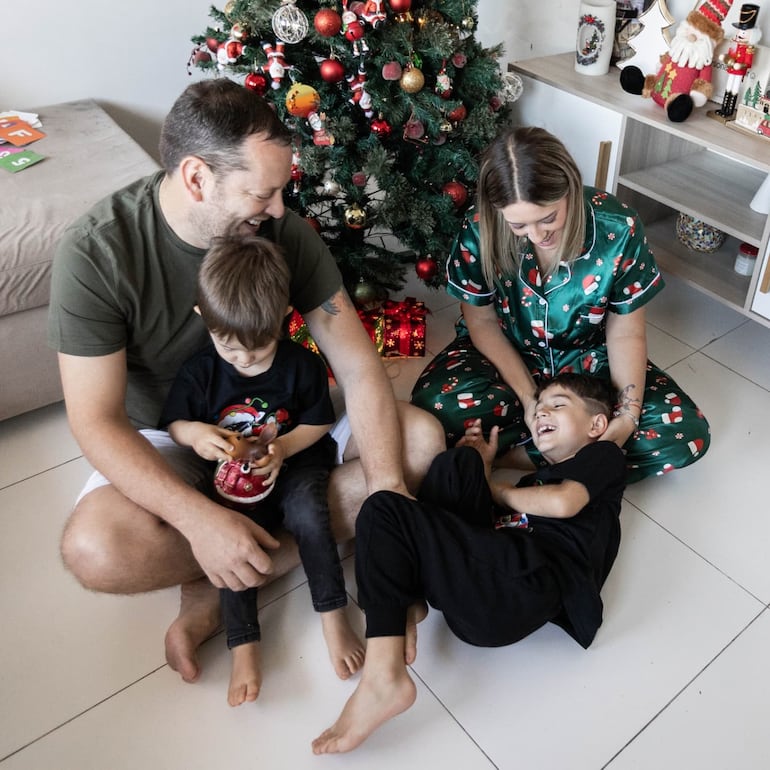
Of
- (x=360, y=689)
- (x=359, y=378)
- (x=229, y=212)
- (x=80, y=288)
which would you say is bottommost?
(x=360, y=689)

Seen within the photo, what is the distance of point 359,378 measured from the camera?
162 cm

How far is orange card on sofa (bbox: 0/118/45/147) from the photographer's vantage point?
228cm

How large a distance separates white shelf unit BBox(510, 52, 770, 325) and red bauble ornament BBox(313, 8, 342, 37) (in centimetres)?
85

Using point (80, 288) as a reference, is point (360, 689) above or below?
below

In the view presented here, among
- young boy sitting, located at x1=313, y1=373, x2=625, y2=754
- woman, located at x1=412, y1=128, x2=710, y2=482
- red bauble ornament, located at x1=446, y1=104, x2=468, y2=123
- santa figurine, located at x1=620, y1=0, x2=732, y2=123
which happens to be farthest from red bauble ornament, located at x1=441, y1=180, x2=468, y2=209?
young boy sitting, located at x1=313, y1=373, x2=625, y2=754

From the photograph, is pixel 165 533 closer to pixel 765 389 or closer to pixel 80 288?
pixel 80 288

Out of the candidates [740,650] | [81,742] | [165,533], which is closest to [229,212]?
[165,533]

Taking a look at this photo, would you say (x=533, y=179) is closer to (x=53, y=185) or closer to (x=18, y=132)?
(x=53, y=185)

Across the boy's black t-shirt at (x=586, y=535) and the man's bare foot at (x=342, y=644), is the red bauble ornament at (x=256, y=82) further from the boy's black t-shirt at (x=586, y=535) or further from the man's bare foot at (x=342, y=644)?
the man's bare foot at (x=342, y=644)

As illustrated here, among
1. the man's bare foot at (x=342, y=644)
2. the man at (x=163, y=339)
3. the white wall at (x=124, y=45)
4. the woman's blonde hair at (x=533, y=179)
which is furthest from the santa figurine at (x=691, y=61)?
the man's bare foot at (x=342, y=644)

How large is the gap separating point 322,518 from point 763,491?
109 cm

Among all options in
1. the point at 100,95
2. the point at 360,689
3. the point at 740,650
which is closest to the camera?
the point at 360,689

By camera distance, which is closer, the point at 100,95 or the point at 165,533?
the point at 165,533

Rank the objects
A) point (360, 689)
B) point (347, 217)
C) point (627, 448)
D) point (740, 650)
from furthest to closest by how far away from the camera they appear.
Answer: point (347, 217)
point (627, 448)
point (740, 650)
point (360, 689)
